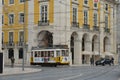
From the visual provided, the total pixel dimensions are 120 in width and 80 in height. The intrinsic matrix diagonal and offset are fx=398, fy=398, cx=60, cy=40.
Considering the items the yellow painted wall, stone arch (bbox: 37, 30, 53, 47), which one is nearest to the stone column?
stone arch (bbox: 37, 30, 53, 47)

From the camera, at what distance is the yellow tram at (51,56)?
61.4 m

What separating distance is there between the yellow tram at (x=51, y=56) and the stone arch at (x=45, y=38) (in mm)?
10780

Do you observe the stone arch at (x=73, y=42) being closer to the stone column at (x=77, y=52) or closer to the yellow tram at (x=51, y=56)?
the stone column at (x=77, y=52)

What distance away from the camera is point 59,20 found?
7250cm

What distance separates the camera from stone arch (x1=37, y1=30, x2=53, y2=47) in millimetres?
75469

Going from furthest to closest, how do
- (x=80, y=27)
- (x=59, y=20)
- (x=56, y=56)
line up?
1. (x=80, y=27)
2. (x=59, y=20)
3. (x=56, y=56)

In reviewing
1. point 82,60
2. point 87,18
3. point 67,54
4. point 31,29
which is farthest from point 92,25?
point 67,54

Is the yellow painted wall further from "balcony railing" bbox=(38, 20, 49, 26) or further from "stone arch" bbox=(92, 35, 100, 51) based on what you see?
"stone arch" bbox=(92, 35, 100, 51)

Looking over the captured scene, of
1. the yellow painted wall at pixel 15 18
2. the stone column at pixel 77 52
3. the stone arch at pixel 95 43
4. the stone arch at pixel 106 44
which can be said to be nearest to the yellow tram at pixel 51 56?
the stone column at pixel 77 52

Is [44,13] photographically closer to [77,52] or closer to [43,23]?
[43,23]

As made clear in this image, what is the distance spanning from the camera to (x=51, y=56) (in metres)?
62.2

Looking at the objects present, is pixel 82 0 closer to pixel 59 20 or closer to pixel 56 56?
pixel 59 20

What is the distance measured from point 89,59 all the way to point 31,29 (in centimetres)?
1374

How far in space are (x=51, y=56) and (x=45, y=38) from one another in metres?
14.8
